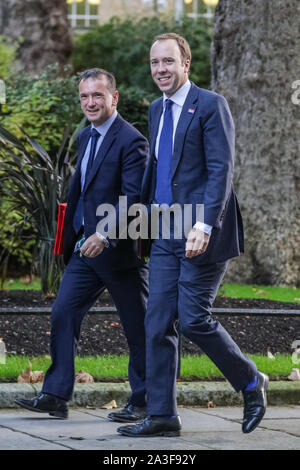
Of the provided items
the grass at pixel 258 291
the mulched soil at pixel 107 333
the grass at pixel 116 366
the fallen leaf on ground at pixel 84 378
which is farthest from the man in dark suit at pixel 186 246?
the grass at pixel 258 291

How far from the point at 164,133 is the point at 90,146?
1.98 ft

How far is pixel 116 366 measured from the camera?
22.5 feet

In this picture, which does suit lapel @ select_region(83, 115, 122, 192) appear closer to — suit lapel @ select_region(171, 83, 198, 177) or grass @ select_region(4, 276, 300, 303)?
suit lapel @ select_region(171, 83, 198, 177)

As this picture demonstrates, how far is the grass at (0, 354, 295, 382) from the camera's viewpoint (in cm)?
662

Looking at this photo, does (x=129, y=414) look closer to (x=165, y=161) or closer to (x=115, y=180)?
(x=115, y=180)

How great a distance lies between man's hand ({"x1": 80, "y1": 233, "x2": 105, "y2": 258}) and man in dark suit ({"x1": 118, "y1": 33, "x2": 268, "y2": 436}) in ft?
1.01

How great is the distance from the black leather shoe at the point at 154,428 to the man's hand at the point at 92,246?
0.93 metres

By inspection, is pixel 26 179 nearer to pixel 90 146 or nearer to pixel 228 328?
pixel 228 328

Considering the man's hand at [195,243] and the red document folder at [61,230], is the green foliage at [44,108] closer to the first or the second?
the red document folder at [61,230]

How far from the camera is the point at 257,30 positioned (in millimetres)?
11406

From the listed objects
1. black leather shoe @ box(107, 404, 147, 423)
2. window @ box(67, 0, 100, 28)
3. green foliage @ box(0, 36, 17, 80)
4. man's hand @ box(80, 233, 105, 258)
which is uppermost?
window @ box(67, 0, 100, 28)

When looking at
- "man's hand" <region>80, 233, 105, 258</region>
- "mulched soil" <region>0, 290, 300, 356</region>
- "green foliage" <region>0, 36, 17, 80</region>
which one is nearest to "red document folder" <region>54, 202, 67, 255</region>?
"man's hand" <region>80, 233, 105, 258</region>

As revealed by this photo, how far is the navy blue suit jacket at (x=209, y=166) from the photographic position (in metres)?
5.21
